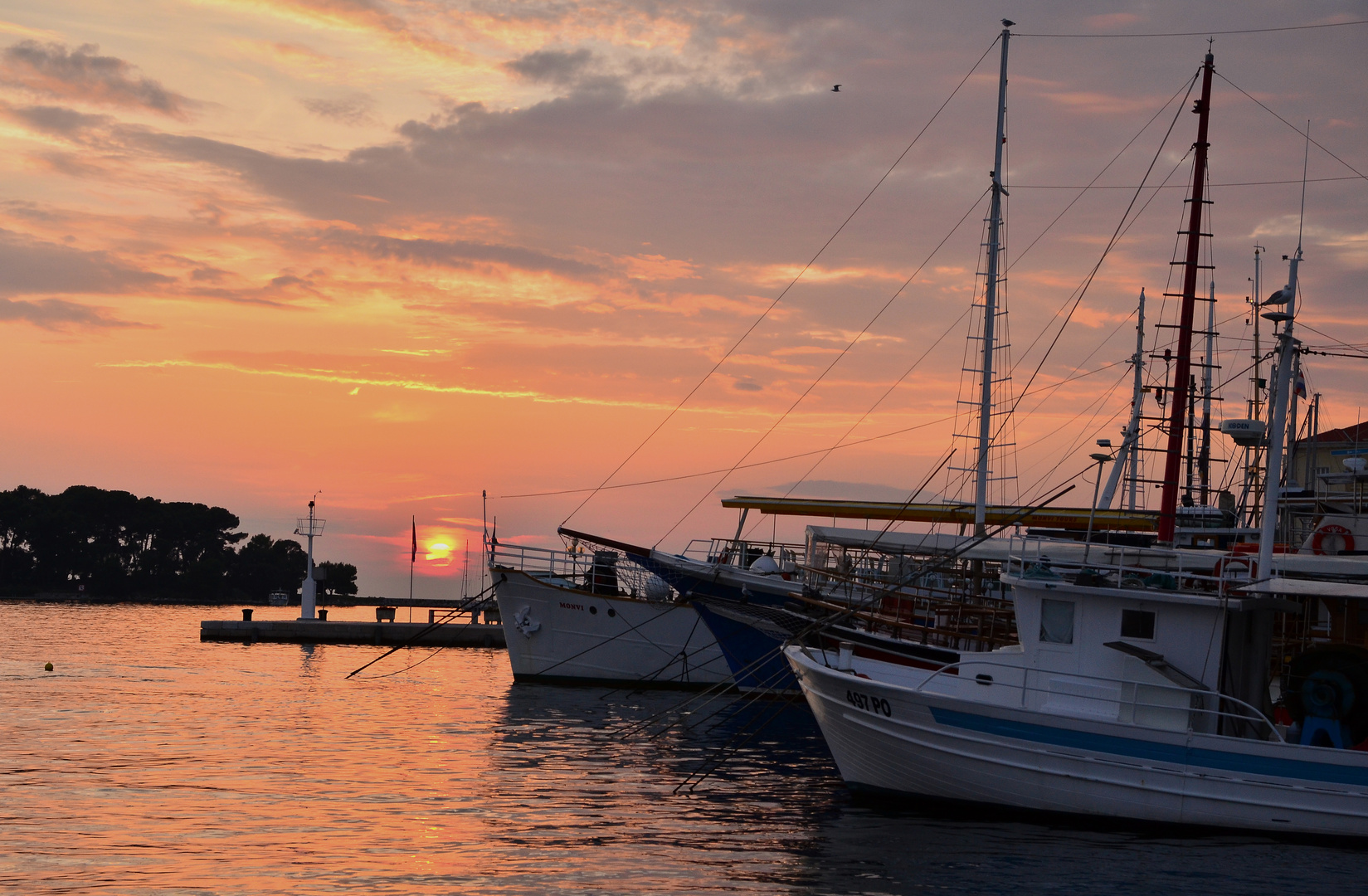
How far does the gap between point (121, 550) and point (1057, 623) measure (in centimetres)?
15379

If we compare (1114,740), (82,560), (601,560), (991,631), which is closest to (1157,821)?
(1114,740)

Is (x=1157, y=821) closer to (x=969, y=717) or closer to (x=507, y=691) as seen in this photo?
(x=969, y=717)

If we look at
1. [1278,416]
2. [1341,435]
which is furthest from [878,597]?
[1341,435]

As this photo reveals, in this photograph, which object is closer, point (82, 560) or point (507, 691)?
point (507, 691)

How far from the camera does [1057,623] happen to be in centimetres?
2173

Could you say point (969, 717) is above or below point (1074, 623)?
below

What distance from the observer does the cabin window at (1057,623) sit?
71.1 ft

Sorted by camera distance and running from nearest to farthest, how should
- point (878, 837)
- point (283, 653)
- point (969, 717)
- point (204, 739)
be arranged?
point (878, 837) → point (969, 717) → point (204, 739) → point (283, 653)

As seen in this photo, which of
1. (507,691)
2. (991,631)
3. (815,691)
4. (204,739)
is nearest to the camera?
(815,691)

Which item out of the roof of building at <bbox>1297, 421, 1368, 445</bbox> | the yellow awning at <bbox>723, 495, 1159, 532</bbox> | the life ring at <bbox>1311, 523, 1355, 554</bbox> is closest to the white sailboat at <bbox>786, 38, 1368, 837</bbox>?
the life ring at <bbox>1311, 523, 1355, 554</bbox>

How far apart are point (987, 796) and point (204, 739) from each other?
1764 centimetres

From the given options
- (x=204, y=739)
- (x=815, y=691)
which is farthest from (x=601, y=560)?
(x=815, y=691)

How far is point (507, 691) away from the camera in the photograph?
41906 mm

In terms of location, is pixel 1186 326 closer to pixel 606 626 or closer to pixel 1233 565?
pixel 1233 565
